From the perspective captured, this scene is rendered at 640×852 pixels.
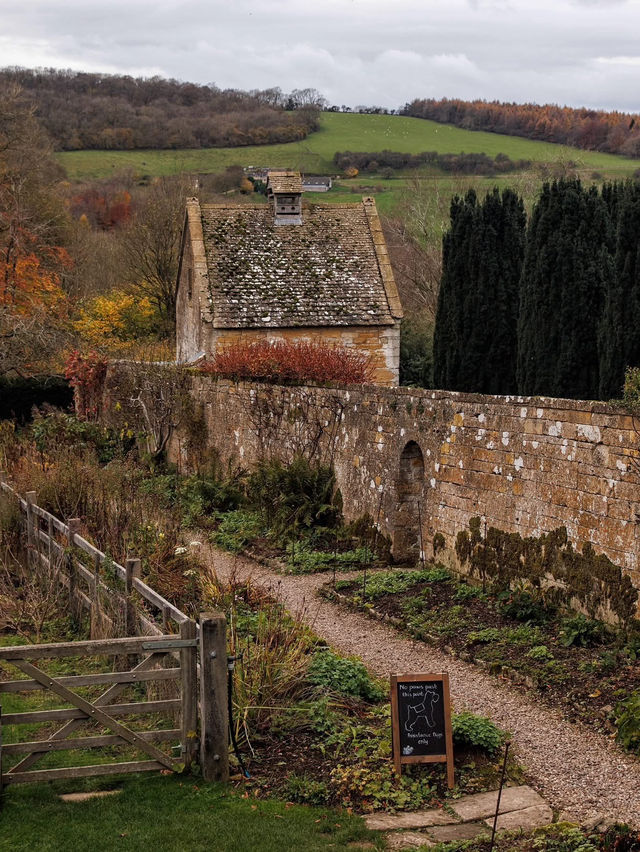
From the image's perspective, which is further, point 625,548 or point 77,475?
point 77,475

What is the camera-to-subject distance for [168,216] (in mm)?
39219

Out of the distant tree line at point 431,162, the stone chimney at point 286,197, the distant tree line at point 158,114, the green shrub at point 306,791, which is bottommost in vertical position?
the green shrub at point 306,791

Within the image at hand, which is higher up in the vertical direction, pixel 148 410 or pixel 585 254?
pixel 585 254

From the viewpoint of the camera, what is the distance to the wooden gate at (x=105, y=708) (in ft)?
21.4

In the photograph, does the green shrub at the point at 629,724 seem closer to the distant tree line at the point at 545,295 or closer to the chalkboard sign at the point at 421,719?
the chalkboard sign at the point at 421,719

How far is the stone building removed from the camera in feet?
80.9

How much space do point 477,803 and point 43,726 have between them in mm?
3792

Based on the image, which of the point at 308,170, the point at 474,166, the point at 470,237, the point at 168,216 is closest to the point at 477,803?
the point at 470,237

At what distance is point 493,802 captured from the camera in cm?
641

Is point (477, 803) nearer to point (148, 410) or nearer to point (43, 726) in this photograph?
point (43, 726)

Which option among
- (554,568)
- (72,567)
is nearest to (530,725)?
(554,568)

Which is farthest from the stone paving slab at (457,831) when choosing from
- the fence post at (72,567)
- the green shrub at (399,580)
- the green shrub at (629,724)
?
the fence post at (72,567)

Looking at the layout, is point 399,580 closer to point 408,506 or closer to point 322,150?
point 408,506

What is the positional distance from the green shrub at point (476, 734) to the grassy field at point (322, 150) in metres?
55.3
